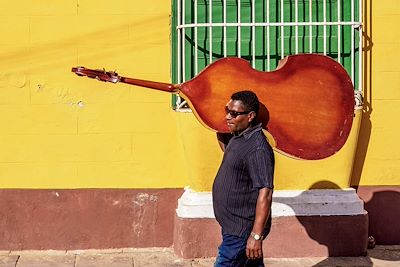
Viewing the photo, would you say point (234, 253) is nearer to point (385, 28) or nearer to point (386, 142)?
point (386, 142)

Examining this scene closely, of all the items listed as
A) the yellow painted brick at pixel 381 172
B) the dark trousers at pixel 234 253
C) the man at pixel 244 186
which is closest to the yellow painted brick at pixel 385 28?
the yellow painted brick at pixel 381 172

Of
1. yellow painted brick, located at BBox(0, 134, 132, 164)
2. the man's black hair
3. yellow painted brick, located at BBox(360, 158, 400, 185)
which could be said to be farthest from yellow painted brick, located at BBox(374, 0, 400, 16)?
the man's black hair

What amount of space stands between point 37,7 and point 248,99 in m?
→ 2.76

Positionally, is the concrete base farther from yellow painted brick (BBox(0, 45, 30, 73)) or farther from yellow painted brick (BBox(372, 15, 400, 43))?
yellow painted brick (BBox(0, 45, 30, 73))

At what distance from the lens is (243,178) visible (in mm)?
4406

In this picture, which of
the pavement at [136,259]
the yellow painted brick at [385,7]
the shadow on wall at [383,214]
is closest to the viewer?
the pavement at [136,259]

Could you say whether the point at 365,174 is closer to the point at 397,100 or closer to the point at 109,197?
the point at 397,100

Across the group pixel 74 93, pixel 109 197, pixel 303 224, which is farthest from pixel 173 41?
pixel 303 224

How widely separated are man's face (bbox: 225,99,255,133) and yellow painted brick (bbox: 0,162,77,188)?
96.3 inches

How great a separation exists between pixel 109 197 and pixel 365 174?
91.7 inches

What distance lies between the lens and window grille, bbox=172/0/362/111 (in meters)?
6.37

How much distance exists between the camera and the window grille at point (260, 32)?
251 inches

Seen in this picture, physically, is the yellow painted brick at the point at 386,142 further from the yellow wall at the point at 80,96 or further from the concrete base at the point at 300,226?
the yellow wall at the point at 80,96

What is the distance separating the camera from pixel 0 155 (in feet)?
21.1
